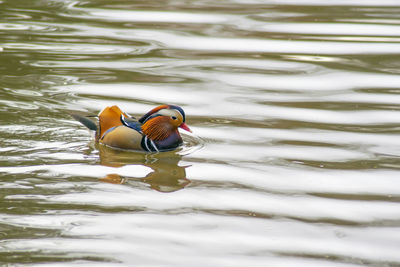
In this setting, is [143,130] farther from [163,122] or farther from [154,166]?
[154,166]

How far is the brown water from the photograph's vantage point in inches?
195

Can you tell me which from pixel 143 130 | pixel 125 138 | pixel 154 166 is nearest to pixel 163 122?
pixel 143 130

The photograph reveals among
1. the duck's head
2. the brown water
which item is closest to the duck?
the duck's head

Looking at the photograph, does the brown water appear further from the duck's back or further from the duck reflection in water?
the duck's back

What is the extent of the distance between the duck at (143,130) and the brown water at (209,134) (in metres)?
0.13

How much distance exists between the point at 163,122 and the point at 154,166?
1.72 feet

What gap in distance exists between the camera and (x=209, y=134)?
7301 mm

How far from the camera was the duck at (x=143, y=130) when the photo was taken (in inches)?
271

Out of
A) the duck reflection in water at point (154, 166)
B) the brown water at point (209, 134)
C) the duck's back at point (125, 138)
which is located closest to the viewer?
the brown water at point (209, 134)

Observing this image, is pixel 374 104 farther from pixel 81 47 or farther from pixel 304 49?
pixel 81 47

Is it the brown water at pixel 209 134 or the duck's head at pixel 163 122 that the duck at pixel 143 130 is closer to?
the duck's head at pixel 163 122

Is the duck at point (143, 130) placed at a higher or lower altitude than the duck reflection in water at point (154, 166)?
higher

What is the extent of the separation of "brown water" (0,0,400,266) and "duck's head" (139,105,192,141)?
198 mm

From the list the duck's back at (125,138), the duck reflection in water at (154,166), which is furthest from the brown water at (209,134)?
the duck's back at (125,138)
